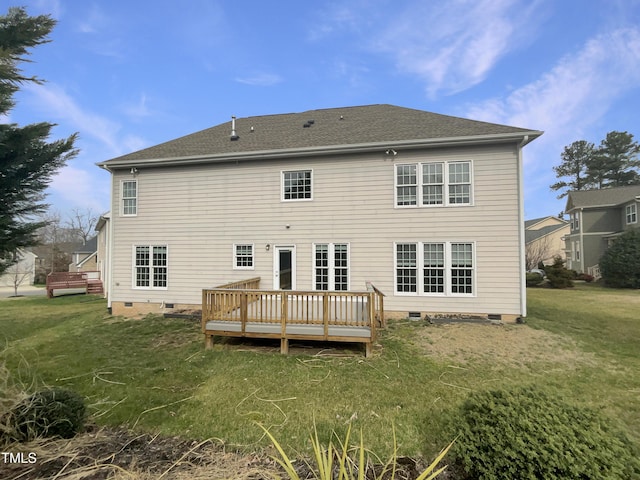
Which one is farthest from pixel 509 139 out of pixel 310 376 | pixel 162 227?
pixel 162 227

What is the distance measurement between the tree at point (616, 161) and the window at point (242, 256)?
44.4 meters

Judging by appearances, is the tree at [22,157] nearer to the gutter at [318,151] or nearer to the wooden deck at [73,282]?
the gutter at [318,151]

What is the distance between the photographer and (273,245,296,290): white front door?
10008 millimetres

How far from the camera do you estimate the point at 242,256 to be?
1038 cm

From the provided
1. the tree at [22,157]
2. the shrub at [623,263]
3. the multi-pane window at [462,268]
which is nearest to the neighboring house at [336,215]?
the multi-pane window at [462,268]

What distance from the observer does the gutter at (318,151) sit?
8.53 m

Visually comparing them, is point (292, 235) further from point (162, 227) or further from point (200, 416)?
point (200, 416)

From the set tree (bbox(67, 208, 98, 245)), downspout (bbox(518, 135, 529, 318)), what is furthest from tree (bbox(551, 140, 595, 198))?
tree (bbox(67, 208, 98, 245))

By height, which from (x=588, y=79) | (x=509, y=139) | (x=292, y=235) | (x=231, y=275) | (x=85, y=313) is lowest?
(x=85, y=313)

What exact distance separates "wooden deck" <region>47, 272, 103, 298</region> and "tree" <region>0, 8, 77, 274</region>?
18.0 metres

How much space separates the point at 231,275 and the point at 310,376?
5.97 meters

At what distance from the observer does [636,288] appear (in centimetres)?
1761

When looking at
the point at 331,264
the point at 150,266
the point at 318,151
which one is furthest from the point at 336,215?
the point at 150,266

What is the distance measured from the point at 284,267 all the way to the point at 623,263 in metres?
21.7
